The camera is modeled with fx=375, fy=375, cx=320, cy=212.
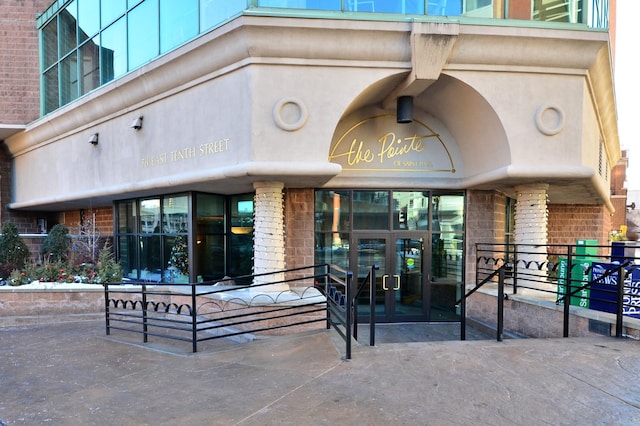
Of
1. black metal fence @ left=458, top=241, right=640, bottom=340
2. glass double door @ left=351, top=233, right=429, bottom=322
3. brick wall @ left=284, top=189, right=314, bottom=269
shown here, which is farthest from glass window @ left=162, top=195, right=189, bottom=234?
black metal fence @ left=458, top=241, right=640, bottom=340

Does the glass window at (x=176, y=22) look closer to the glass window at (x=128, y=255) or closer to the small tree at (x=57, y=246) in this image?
the glass window at (x=128, y=255)

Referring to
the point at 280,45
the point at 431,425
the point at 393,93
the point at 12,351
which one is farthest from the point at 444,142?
the point at 12,351

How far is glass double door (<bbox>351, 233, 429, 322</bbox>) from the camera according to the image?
913cm

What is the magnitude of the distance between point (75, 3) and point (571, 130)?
14641 millimetres

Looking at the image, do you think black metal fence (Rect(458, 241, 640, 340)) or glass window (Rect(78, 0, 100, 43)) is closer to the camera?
black metal fence (Rect(458, 241, 640, 340))

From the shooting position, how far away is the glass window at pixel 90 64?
11.2 meters

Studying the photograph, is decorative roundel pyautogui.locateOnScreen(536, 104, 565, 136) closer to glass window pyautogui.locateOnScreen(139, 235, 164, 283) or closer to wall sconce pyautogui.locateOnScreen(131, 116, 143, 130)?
wall sconce pyautogui.locateOnScreen(131, 116, 143, 130)

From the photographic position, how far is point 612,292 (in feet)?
17.8

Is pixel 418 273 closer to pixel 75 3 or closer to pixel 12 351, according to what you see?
pixel 12 351

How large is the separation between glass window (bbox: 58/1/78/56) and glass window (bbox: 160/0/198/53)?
5.53 metres

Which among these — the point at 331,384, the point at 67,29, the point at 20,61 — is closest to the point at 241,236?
the point at 331,384

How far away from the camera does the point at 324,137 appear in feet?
23.6

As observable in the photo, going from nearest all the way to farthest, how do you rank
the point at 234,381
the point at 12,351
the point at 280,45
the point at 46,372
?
the point at 234,381 < the point at 46,372 < the point at 12,351 < the point at 280,45

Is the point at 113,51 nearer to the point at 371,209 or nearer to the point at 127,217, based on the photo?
the point at 127,217
